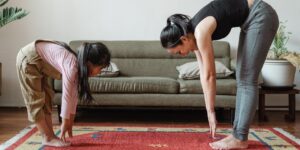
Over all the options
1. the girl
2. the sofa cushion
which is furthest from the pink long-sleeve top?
the sofa cushion

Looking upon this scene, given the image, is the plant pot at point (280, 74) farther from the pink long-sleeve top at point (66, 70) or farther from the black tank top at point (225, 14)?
the pink long-sleeve top at point (66, 70)

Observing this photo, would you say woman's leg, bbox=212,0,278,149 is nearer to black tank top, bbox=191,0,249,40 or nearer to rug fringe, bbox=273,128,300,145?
black tank top, bbox=191,0,249,40

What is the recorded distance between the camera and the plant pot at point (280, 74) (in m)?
3.24

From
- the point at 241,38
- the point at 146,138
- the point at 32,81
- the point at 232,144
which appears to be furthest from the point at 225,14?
the point at 32,81

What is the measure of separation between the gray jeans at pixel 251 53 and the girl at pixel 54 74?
2.40 feet

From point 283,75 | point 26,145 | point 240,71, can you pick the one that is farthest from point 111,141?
point 283,75

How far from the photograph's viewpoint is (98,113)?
11.5 feet

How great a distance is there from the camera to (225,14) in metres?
1.92

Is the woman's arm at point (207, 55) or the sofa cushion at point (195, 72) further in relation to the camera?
the sofa cushion at point (195, 72)

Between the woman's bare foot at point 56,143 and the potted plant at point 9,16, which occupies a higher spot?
the potted plant at point 9,16

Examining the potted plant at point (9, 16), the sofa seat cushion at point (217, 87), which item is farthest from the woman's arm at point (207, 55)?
the potted plant at point (9, 16)

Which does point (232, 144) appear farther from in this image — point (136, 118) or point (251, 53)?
point (136, 118)

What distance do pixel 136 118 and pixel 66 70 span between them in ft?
4.67

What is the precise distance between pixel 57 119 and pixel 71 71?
51.8 inches
